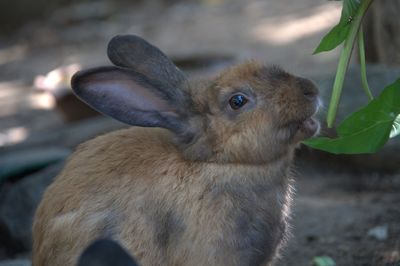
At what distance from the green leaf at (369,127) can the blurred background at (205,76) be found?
1390 millimetres

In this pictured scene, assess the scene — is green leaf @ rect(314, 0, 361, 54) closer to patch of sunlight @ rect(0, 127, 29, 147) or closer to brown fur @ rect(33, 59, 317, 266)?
brown fur @ rect(33, 59, 317, 266)

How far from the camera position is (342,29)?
12.9 feet

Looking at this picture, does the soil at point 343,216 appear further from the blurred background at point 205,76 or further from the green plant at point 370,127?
the green plant at point 370,127

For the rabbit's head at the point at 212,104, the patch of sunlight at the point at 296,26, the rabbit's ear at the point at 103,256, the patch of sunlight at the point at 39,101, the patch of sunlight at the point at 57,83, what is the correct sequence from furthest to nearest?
the patch of sunlight at the point at 296,26 → the patch of sunlight at the point at 39,101 → the patch of sunlight at the point at 57,83 → the rabbit's head at the point at 212,104 → the rabbit's ear at the point at 103,256

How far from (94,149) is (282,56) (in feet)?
21.9

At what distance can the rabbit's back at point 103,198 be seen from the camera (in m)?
4.11

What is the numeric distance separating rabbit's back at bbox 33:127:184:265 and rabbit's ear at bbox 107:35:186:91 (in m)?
0.35

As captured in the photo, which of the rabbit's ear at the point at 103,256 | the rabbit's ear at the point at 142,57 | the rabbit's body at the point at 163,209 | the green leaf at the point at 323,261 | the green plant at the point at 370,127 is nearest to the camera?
the rabbit's ear at the point at 103,256

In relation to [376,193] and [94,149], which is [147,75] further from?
[376,193]

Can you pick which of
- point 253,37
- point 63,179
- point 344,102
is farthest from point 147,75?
point 253,37

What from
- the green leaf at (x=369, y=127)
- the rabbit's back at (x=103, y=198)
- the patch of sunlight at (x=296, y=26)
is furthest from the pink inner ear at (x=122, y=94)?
the patch of sunlight at (x=296, y=26)

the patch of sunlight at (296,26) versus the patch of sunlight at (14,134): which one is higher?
the patch of sunlight at (296,26)

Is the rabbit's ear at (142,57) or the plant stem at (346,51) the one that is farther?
the rabbit's ear at (142,57)

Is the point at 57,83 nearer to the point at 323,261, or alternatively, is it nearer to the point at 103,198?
the point at 323,261
